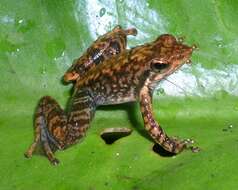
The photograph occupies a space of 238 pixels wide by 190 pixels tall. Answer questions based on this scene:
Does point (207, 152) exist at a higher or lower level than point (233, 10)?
lower

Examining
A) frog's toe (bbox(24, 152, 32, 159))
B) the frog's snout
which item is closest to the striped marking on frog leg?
the frog's snout

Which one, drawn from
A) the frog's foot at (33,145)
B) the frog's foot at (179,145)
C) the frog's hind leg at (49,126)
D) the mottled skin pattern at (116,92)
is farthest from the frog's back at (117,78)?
the frog's foot at (179,145)

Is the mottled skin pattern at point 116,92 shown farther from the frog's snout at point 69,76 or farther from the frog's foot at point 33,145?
the frog's snout at point 69,76

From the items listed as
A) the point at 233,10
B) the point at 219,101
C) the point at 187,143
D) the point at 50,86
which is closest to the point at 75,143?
the point at 50,86

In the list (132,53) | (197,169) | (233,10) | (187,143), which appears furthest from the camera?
(132,53)

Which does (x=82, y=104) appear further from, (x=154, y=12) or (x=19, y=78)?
(x=154, y=12)

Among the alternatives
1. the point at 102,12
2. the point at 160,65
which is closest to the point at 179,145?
the point at 160,65
